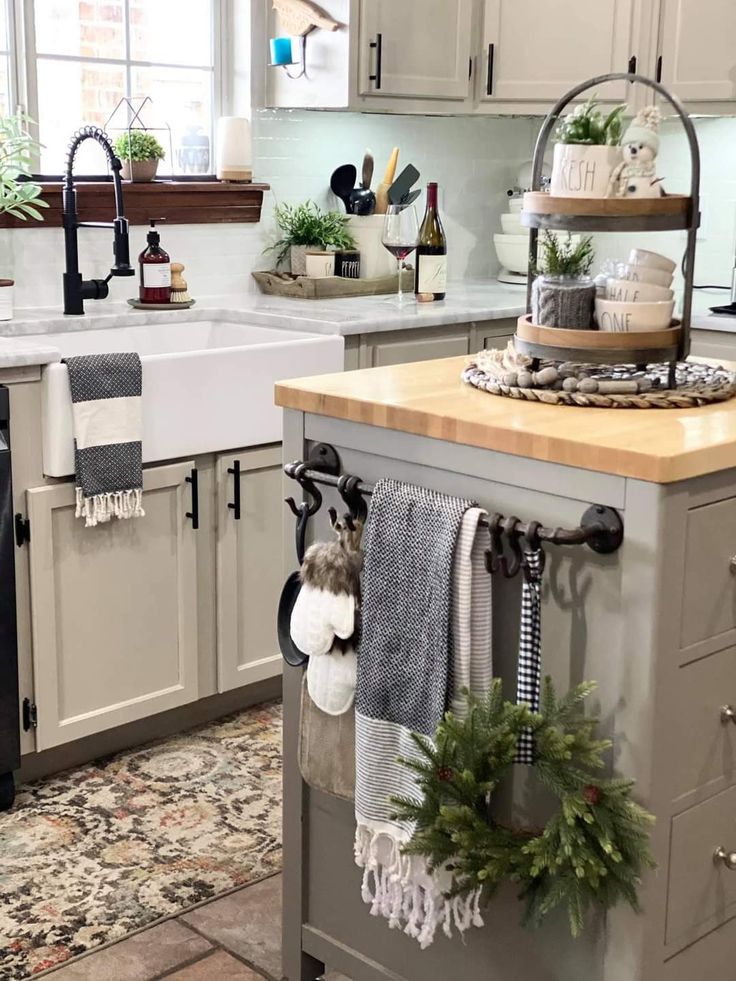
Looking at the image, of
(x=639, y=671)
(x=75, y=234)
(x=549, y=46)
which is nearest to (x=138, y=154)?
(x=75, y=234)

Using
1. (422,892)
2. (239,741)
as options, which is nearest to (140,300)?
(239,741)

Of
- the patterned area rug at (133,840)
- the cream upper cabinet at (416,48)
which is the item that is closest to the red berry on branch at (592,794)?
the patterned area rug at (133,840)

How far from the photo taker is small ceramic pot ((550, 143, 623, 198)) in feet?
5.79

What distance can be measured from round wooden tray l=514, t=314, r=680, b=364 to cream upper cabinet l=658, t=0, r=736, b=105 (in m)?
2.31

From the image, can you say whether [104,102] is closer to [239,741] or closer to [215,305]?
[215,305]

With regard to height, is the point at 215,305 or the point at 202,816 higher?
the point at 215,305

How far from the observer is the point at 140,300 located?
359 centimetres

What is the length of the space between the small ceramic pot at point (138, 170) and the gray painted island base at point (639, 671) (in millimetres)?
2006

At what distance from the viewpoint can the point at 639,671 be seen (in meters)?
1.59

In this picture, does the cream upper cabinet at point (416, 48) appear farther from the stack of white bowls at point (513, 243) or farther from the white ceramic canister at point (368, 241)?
the stack of white bowls at point (513, 243)

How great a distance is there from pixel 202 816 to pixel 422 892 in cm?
107

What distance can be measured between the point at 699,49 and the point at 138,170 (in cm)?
175

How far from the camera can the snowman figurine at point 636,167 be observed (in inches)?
69.4

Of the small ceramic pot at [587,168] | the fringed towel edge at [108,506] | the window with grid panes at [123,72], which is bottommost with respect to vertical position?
the fringed towel edge at [108,506]
